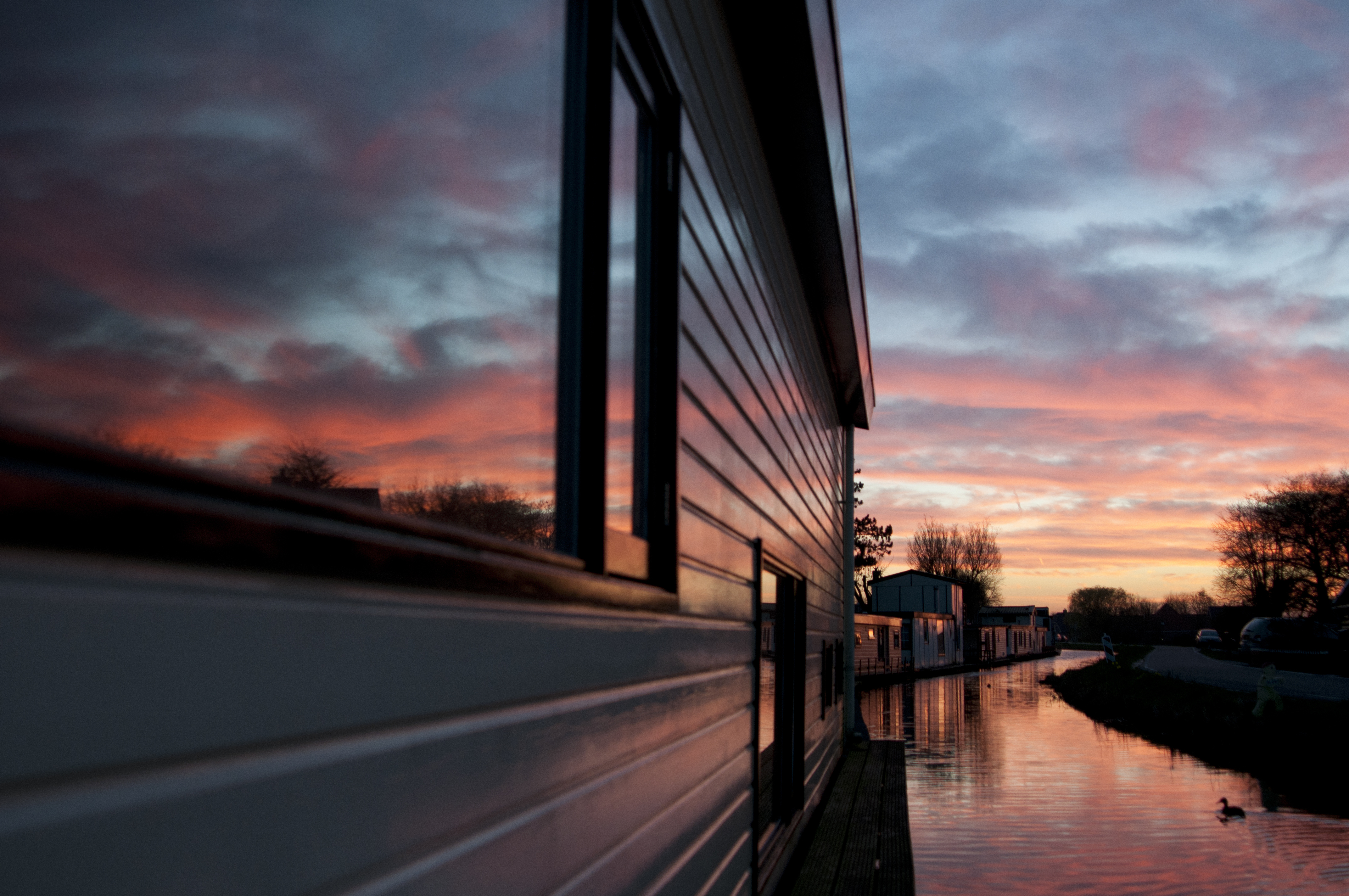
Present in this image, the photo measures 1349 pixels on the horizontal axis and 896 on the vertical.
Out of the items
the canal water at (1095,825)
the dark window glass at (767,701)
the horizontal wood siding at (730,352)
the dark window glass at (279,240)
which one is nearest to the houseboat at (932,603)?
the dark window glass at (767,701)

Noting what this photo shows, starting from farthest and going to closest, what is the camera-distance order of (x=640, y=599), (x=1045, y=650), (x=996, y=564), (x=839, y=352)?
(x=996, y=564)
(x=1045, y=650)
(x=839, y=352)
(x=640, y=599)

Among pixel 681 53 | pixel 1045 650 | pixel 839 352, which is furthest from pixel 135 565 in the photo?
pixel 1045 650

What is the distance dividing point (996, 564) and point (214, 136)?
304ft

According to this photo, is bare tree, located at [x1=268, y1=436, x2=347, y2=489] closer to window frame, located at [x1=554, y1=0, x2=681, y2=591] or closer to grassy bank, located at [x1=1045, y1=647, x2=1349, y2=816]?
window frame, located at [x1=554, y1=0, x2=681, y2=591]

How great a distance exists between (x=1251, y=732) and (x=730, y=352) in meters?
16.1

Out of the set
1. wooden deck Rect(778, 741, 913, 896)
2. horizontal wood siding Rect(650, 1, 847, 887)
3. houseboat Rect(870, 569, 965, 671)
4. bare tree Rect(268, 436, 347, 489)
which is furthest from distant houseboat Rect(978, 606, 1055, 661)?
bare tree Rect(268, 436, 347, 489)

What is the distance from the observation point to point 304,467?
1112 mm

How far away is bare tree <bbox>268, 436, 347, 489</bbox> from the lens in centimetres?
106

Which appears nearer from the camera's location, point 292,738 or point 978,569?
point 292,738

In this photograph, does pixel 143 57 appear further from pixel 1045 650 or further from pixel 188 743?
pixel 1045 650

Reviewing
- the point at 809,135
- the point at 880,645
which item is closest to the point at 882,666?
the point at 880,645

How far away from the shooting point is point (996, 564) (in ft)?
291

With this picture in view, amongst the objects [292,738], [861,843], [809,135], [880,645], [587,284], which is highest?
[809,135]

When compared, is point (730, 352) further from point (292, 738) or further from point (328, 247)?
point (292, 738)
